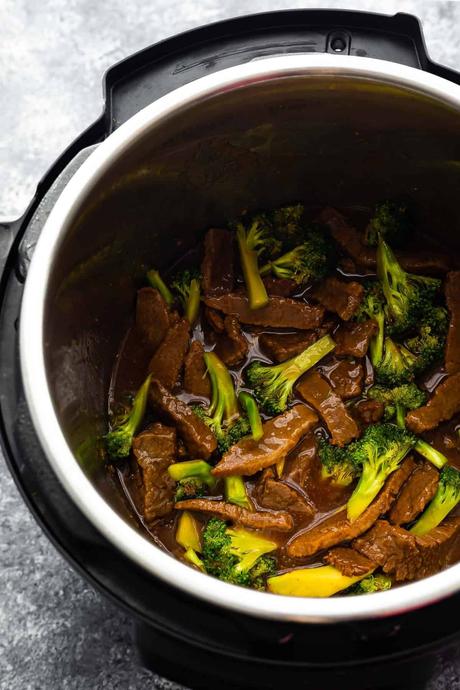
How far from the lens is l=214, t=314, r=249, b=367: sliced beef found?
242 cm

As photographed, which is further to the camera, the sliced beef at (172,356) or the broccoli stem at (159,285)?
the broccoli stem at (159,285)

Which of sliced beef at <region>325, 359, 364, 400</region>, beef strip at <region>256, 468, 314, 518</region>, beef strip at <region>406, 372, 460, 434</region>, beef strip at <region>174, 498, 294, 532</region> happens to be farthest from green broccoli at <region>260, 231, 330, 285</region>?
beef strip at <region>174, 498, 294, 532</region>

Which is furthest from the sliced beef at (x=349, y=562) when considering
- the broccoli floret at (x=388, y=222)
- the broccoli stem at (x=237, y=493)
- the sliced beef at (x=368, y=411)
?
the broccoli floret at (x=388, y=222)

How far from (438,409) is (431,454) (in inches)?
5.0

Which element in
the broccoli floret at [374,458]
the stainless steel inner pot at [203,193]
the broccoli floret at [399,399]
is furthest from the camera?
the broccoli floret at [399,399]

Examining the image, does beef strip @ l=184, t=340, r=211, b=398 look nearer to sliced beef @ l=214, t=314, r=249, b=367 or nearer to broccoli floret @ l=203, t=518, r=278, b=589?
sliced beef @ l=214, t=314, r=249, b=367

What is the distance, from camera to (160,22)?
305 cm

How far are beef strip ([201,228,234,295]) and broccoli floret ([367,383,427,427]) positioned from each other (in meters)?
0.54

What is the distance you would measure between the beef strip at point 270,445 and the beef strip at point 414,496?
31 centimetres

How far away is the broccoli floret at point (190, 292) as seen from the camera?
2506 mm

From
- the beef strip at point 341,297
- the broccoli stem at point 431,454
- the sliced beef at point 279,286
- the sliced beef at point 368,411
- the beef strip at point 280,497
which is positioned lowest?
the beef strip at point 280,497

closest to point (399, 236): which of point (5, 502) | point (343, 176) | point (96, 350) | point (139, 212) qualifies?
point (343, 176)

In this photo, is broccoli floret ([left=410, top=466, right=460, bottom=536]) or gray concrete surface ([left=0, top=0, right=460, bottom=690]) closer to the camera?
broccoli floret ([left=410, top=466, right=460, bottom=536])

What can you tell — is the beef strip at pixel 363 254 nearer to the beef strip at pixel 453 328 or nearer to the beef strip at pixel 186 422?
the beef strip at pixel 453 328
